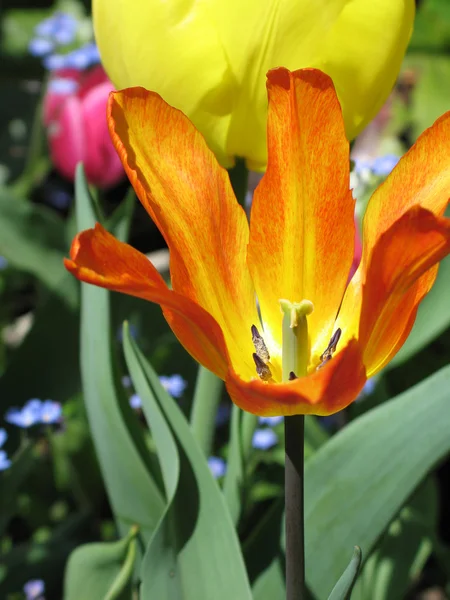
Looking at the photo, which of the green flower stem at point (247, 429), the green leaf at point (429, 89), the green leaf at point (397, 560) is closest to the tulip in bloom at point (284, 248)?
the green flower stem at point (247, 429)

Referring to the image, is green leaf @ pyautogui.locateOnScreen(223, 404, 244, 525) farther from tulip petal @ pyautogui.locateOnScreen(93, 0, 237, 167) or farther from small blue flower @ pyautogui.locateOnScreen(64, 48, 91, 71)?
small blue flower @ pyautogui.locateOnScreen(64, 48, 91, 71)

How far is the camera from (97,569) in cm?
85

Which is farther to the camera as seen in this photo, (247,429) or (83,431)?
(83,431)

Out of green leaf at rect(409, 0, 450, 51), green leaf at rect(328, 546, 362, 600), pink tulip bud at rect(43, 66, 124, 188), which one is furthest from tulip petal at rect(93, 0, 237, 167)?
green leaf at rect(409, 0, 450, 51)

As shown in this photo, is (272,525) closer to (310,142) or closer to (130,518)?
(130,518)

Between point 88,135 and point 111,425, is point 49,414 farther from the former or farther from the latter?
point 88,135

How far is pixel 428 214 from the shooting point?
0.44m

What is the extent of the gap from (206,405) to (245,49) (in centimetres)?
39

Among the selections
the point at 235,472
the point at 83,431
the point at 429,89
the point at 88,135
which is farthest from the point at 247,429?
the point at 429,89

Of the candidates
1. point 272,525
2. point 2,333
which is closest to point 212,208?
point 272,525

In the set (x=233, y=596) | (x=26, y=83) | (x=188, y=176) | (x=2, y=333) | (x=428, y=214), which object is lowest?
(x=233, y=596)

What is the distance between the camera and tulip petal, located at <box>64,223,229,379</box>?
1.53ft

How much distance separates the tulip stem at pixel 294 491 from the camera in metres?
0.52

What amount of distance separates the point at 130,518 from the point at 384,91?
0.55 metres
